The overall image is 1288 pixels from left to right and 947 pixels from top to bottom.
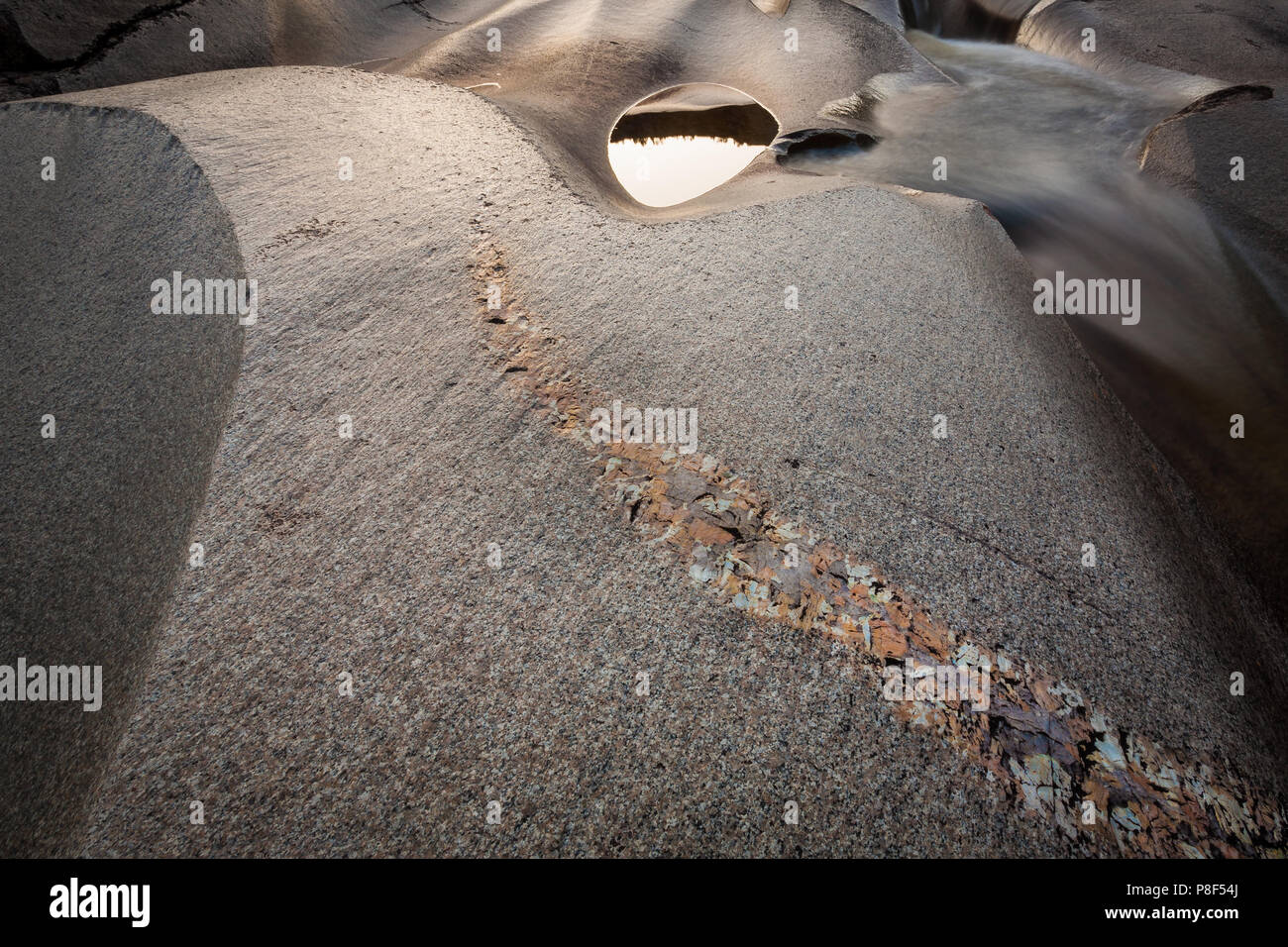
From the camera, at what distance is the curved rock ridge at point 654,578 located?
181 centimetres

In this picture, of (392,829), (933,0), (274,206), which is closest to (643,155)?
(274,206)

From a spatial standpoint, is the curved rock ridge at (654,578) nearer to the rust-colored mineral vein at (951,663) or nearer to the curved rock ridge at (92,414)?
the rust-colored mineral vein at (951,663)

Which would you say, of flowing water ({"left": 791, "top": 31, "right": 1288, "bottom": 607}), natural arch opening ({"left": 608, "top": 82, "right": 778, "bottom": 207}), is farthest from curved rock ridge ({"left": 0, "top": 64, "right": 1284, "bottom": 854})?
natural arch opening ({"left": 608, "top": 82, "right": 778, "bottom": 207})

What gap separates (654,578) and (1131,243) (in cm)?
477

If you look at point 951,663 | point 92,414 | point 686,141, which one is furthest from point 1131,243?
point 92,414

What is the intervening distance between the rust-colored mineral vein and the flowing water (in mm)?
1591

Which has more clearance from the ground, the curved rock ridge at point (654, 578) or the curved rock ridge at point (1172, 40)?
the curved rock ridge at point (1172, 40)

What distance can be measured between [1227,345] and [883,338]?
2462 mm

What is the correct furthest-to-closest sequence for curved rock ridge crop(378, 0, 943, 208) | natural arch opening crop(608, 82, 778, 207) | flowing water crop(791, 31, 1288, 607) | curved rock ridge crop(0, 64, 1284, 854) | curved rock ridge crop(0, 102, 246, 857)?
1. curved rock ridge crop(378, 0, 943, 208)
2. natural arch opening crop(608, 82, 778, 207)
3. flowing water crop(791, 31, 1288, 607)
4. curved rock ridge crop(0, 102, 246, 857)
5. curved rock ridge crop(0, 64, 1284, 854)

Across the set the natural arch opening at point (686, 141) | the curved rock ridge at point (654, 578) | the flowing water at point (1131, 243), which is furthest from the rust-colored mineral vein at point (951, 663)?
the natural arch opening at point (686, 141)

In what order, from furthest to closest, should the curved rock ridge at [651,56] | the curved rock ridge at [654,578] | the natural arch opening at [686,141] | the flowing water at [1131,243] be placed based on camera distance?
the curved rock ridge at [651,56] → the natural arch opening at [686,141] → the flowing water at [1131,243] → the curved rock ridge at [654,578]

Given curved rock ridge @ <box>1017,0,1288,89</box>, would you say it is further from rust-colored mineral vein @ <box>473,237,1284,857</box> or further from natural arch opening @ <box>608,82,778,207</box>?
rust-colored mineral vein @ <box>473,237,1284,857</box>

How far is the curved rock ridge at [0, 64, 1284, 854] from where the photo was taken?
1.81 meters

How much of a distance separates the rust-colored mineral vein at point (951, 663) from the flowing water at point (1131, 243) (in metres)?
1.59
